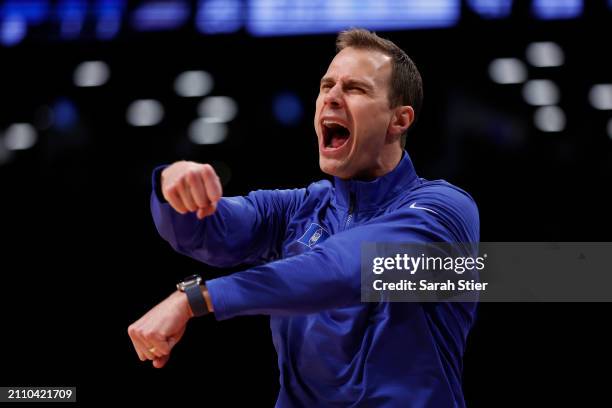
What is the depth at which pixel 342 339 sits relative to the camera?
2.01 meters

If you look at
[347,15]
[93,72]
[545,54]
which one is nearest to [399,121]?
[347,15]

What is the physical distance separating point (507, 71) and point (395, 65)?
205 centimetres

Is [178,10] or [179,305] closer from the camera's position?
[179,305]

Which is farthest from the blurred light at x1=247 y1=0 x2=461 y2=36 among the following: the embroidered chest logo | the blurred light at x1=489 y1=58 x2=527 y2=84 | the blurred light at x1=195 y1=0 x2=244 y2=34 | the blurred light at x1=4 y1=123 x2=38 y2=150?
the embroidered chest logo

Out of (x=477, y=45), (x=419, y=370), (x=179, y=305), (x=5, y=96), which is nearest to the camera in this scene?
(x=179, y=305)

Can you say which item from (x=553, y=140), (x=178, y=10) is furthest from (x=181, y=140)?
(x=553, y=140)

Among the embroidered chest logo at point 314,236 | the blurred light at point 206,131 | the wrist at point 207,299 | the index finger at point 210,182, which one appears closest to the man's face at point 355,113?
the embroidered chest logo at point 314,236

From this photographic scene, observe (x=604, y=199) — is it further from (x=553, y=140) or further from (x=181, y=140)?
(x=181, y=140)

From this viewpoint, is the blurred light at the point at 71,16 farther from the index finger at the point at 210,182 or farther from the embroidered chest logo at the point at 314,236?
the index finger at the point at 210,182

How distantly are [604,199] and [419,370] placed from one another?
8.75ft

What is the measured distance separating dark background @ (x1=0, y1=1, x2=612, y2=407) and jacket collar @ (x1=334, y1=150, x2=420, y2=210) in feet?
6.35

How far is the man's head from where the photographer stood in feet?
7.45

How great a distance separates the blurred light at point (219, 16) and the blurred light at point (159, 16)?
0.29 feet

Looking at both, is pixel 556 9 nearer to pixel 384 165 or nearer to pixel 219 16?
pixel 219 16
